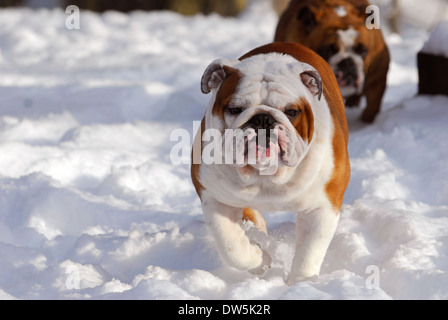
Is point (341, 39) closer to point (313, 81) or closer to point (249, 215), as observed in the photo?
point (249, 215)

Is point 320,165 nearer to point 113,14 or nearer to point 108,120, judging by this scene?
point 108,120

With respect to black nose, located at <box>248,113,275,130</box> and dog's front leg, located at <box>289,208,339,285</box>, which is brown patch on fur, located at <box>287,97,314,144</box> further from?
dog's front leg, located at <box>289,208,339,285</box>

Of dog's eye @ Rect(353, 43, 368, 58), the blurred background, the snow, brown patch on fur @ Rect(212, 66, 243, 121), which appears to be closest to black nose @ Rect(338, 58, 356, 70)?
dog's eye @ Rect(353, 43, 368, 58)

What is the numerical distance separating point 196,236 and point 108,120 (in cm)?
237

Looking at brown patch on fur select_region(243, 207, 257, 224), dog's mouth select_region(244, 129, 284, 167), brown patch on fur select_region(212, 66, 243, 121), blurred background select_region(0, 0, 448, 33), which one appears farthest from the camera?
blurred background select_region(0, 0, 448, 33)

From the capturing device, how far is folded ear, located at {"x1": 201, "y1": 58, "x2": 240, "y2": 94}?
8.56ft

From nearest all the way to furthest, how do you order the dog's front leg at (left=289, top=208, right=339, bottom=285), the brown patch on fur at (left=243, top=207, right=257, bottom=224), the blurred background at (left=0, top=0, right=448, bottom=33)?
1. the dog's front leg at (left=289, top=208, right=339, bottom=285)
2. the brown patch on fur at (left=243, top=207, right=257, bottom=224)
3. the blurred background at (left=0, top=0, right=448, bottom=33)

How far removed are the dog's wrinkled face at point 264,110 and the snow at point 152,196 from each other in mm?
455

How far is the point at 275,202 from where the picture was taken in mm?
2676

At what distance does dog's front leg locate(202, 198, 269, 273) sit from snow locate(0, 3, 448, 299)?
3.6 inches

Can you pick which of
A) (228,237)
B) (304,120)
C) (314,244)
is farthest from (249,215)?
(304,120)

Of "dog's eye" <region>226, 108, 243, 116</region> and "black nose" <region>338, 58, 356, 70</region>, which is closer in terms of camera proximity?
"dog's eye" <region>226, 108, 243, 116</region>

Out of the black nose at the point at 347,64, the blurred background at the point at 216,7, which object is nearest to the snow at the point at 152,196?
the black nose at the point at 347,64

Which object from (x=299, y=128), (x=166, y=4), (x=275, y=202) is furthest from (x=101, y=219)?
(x=166, y=4)
